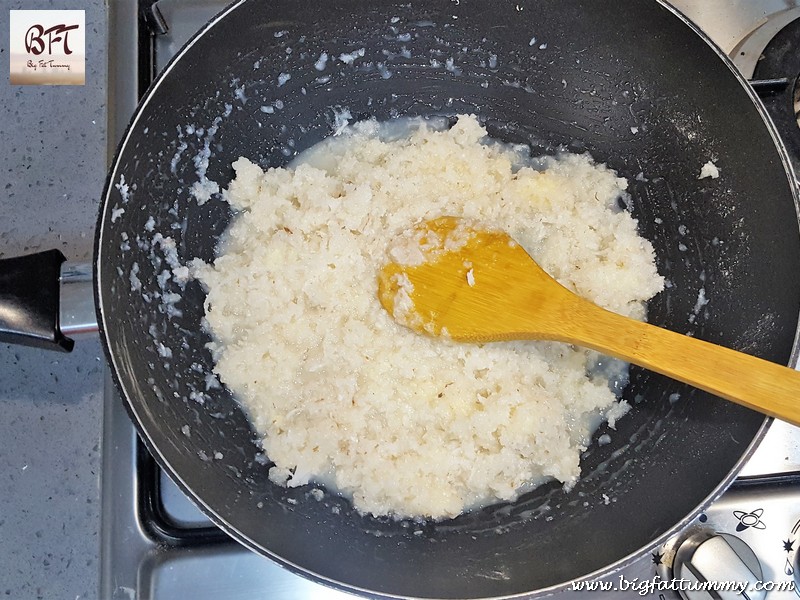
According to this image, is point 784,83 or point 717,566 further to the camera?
point 784,83

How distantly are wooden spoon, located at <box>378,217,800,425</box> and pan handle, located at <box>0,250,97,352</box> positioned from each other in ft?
1.70

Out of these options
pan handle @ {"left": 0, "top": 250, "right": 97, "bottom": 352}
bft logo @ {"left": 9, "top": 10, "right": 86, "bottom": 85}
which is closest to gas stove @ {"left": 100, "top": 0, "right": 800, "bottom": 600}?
pan handle @ {"left": 0, "top": 250, "right": 97, "bottom": 352}

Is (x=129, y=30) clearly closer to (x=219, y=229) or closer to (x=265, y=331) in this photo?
(x=219, y=229)

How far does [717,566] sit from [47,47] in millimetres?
1618

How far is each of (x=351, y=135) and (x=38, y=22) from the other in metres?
0.68

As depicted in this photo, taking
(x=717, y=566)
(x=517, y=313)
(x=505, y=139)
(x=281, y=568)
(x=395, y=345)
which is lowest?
(x=281, y=568)

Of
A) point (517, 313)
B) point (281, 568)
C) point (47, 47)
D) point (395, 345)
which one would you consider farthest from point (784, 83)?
point (47, 47)

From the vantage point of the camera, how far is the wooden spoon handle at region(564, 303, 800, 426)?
883 mm

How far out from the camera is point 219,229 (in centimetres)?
127

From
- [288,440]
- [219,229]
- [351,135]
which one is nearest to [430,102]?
[351,135]

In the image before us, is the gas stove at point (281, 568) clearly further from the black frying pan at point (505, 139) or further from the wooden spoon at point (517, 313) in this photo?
the wooden spoon at point (517, 313)

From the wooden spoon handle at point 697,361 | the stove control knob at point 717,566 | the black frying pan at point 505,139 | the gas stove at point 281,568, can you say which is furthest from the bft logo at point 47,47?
the stove control knob at point 717,566

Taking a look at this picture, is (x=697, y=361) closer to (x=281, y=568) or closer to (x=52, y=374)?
(x=281, y=568)

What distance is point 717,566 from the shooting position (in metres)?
1.06
